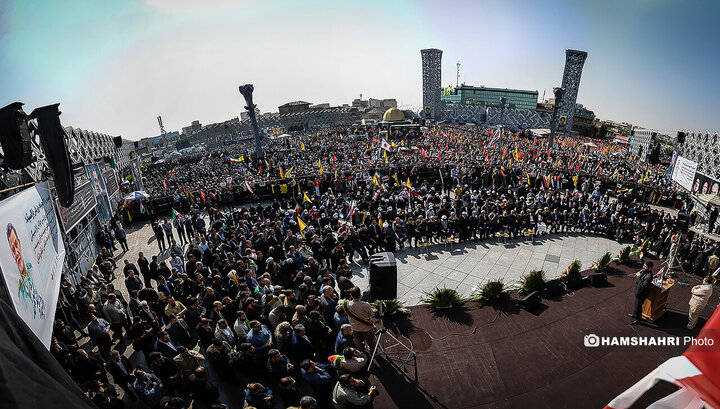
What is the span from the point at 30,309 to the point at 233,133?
382ft

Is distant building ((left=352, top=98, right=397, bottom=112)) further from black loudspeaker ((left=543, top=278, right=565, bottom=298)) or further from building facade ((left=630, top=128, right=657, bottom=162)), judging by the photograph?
black loudspeaker ((left=543, top=278, right=565, bottom=298))

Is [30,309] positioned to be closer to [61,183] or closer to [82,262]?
[61,183]

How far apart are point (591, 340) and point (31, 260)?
12.4m

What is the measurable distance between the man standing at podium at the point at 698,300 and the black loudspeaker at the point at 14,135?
53.4ft

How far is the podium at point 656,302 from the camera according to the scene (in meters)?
7.45

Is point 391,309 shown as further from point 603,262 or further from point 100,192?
point 100,192

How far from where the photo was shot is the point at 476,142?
4578cm

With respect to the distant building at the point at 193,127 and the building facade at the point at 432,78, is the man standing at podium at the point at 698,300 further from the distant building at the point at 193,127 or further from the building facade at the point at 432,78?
the distant building at the point at 193,127

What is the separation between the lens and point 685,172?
24.6 metres

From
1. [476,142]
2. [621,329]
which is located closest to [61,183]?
[621,329]

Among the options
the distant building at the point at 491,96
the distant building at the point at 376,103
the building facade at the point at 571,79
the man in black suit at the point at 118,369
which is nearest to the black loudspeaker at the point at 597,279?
the man in black suit at the point at 118,369

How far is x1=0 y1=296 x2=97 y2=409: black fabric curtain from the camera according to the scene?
3.01 ft

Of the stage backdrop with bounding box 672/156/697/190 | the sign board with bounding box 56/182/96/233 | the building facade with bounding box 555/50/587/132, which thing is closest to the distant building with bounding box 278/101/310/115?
the building facade with bounding box 555/50/587/132

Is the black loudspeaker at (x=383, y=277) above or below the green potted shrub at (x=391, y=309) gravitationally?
above
